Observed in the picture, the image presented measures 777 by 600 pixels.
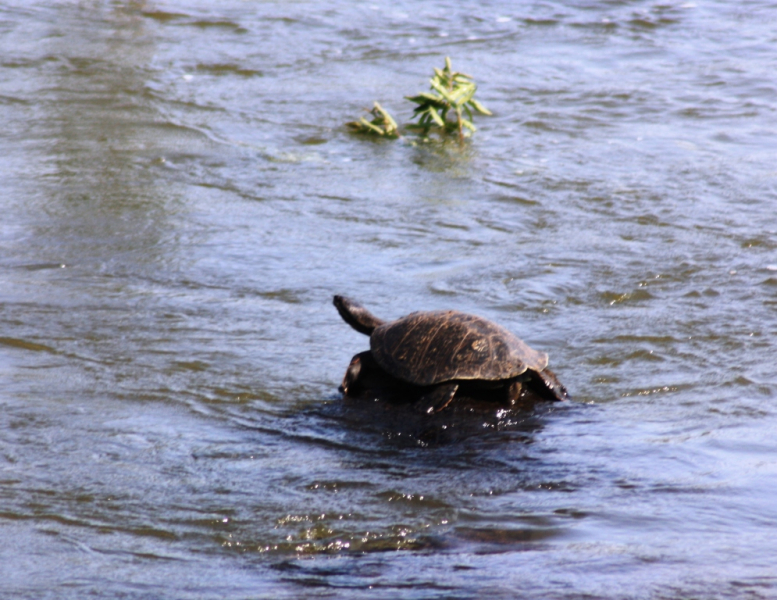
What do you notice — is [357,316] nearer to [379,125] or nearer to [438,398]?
[438,398]

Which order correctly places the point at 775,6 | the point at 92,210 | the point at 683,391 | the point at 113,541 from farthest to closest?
the point at 775,6 < the point at 92,210 < the point at 683,391 < the point at 113,541

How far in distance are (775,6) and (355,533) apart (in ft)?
56.6

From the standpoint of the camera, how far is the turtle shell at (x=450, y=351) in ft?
15.9

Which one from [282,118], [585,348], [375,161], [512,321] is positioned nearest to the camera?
[585,348]

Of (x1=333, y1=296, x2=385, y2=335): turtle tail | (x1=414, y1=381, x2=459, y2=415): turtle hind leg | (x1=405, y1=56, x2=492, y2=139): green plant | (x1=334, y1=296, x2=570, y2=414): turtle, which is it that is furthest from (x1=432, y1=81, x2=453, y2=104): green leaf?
(x1=414, y1=381, x2=459, y2=415): turtle hind leg

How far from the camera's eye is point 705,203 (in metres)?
9.30

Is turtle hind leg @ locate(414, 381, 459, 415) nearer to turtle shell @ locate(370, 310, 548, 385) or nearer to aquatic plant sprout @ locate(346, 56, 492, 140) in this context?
turtle shell @ locate(370, 310, 548, 385)

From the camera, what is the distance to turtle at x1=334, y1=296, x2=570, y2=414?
15.9 feet

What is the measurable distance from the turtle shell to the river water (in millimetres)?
310

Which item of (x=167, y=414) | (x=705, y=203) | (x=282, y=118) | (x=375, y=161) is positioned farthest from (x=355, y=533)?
(x=282, y=118)

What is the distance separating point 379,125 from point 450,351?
7.24 metres

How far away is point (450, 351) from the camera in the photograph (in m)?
4.87

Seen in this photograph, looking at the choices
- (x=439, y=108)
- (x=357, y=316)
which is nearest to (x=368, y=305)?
(x=357, y=316)

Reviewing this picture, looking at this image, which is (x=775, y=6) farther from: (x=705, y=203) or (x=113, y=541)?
(x=113, y=541)
